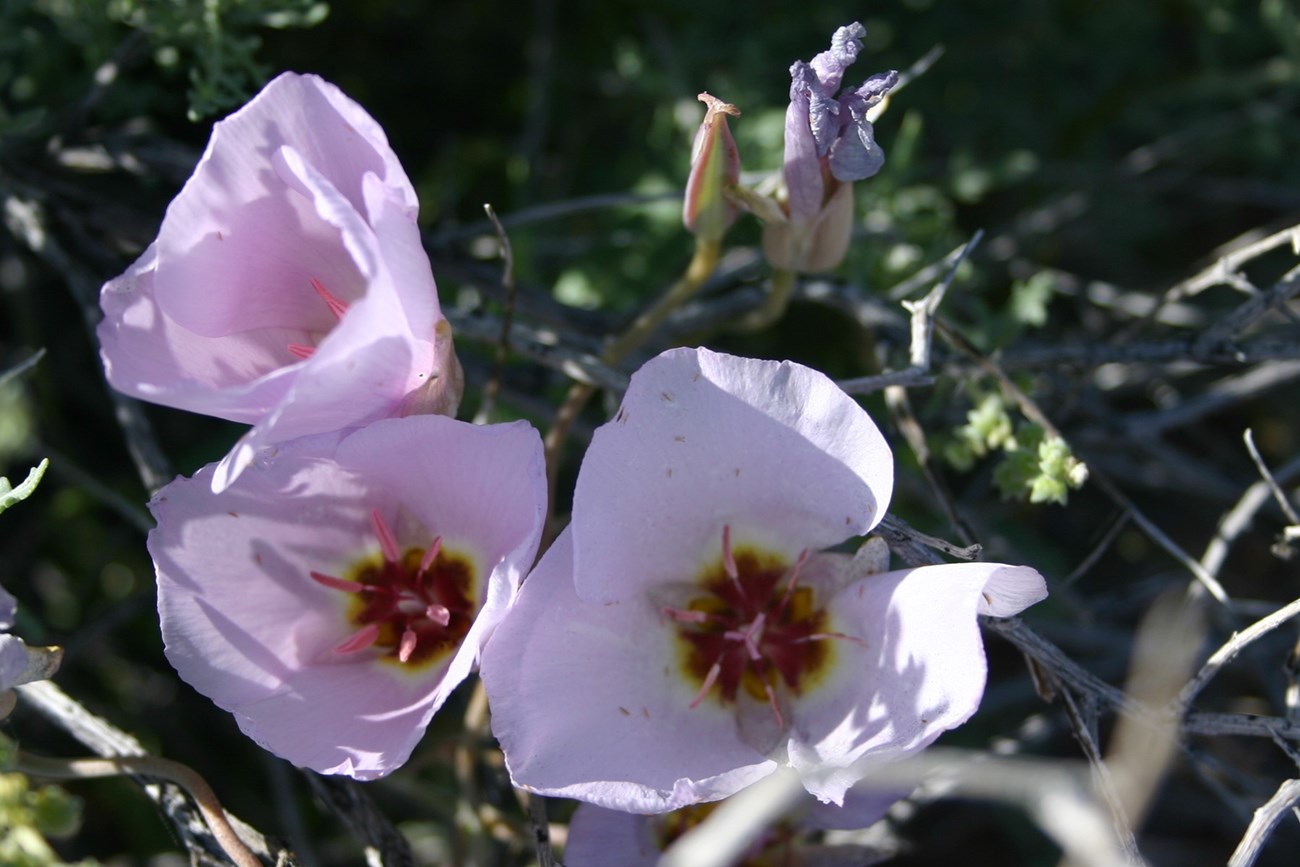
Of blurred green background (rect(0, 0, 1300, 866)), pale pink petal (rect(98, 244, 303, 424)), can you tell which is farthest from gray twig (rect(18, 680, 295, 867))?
pale pink petal (rect(98, 244, 303, 424))

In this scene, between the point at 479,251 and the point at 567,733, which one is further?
the point at 479,251

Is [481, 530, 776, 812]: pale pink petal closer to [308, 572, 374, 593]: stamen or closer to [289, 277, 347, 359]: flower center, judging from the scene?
[308, 572, 374, 593]: stamen

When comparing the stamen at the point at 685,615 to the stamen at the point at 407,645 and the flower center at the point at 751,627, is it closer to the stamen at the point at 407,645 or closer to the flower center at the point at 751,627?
the flower center at the point at 751,627

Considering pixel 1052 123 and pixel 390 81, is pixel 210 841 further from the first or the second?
pixel 1052 123

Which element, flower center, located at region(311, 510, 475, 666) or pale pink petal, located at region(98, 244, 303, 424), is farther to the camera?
flower center, located at region(311, 510, 475, 666)

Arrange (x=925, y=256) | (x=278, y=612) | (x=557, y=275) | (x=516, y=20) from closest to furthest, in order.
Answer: (x=278, y=612) → (x=925, y=256) → (x=557, y=275) → (x=516, y=20)

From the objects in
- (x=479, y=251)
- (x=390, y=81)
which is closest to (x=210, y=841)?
(x=479, y=251)

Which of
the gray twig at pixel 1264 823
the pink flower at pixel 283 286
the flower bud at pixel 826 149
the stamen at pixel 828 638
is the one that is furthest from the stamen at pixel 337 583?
the gray twig at pixel 1264 823
